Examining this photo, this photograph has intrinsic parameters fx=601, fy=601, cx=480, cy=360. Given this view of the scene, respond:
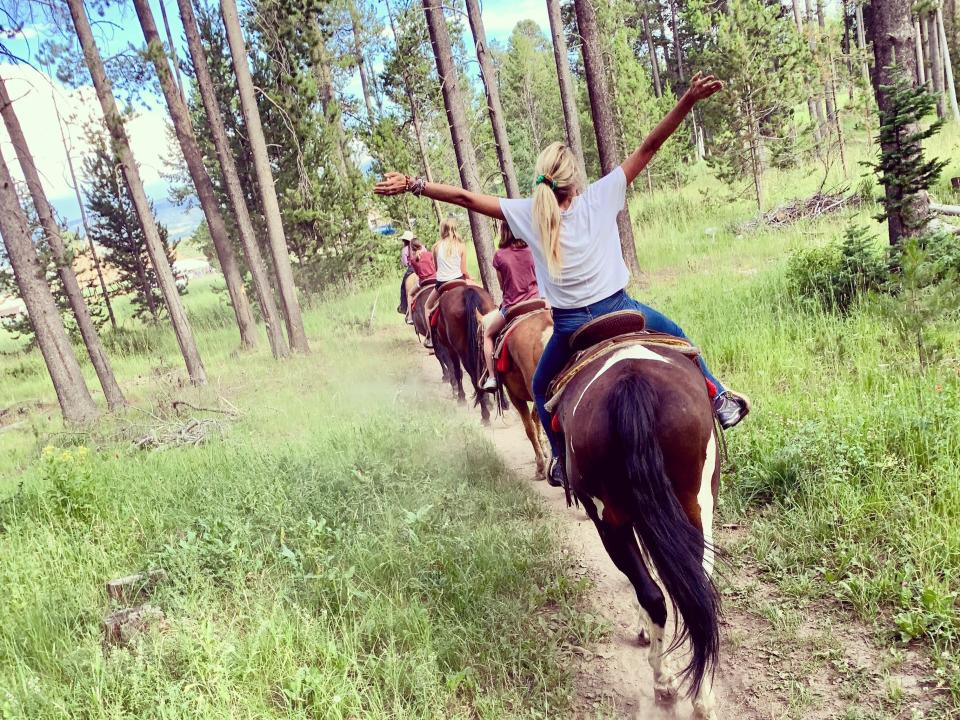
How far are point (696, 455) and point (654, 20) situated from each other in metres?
46.1

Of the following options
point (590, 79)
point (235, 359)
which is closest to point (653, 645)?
point (590, 79)

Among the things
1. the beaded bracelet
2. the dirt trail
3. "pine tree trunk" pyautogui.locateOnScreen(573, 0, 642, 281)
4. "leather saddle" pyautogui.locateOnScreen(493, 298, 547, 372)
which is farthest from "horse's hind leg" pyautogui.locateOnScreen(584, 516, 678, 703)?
"pine tree trunk" pyautogui.locateOnScreen(573, 0, 642, 281)

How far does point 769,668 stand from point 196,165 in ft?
51.4

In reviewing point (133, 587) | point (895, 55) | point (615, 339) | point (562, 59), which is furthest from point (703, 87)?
point (562, 59)

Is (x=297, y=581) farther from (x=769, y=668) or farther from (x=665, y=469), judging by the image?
(x=769, y=668)

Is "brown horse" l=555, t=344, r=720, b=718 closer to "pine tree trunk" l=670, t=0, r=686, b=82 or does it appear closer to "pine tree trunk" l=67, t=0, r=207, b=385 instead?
"pine tree trunk" l=67, t=0, r=207, b=385

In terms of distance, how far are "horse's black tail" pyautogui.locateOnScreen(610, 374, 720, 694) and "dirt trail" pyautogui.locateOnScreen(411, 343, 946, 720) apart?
1.93 feet

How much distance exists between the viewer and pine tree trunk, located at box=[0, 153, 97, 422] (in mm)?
9789

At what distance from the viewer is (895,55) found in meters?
5.96

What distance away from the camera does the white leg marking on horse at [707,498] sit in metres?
2.88

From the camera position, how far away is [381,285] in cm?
2219

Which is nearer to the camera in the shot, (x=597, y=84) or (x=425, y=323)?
(x=425, y=323)

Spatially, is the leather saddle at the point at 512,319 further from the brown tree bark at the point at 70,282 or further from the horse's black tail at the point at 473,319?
the brown tree bark at the point at 70,282

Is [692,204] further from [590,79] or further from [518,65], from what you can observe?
[518,65]
